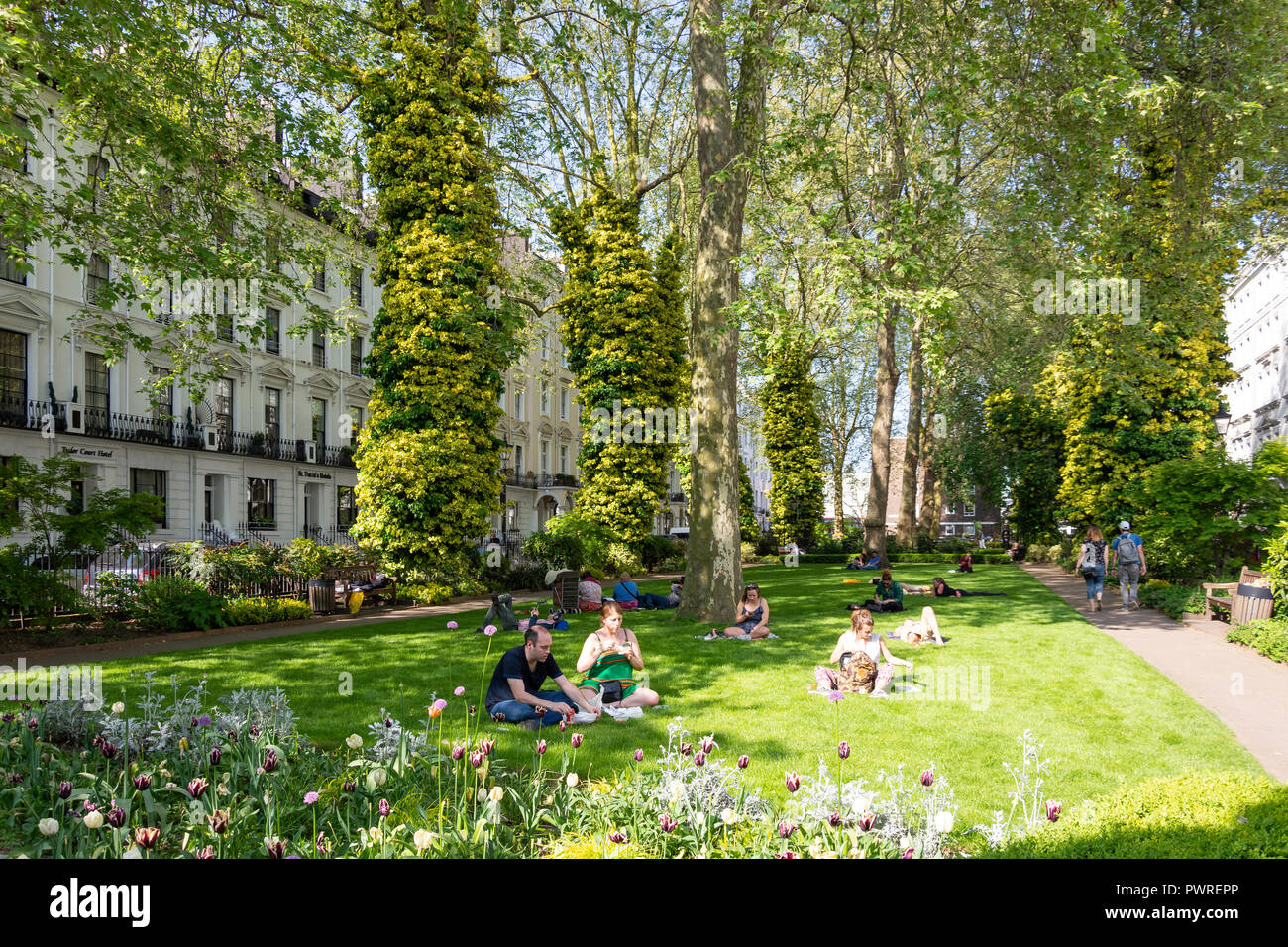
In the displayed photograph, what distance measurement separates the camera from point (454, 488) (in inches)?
755

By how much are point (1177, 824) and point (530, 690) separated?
5117mm

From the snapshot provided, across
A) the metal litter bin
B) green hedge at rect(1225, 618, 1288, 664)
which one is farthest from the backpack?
the metal litter bin

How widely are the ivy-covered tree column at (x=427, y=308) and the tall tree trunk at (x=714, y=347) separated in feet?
23.2

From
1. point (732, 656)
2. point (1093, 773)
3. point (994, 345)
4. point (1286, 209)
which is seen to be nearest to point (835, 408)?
point (994, 345)

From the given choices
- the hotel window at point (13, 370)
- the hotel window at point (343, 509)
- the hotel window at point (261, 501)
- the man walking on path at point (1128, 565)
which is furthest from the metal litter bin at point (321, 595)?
the hotel window at point (343, 509)

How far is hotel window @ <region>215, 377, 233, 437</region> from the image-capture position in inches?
1261

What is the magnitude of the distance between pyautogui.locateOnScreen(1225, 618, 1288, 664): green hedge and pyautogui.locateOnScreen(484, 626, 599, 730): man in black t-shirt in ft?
33.4

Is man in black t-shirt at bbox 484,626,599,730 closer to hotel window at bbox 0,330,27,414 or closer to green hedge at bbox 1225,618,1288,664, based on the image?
green hedge at bbox 1225,618,1288,664

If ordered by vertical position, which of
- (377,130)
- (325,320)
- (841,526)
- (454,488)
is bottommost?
(841,526)

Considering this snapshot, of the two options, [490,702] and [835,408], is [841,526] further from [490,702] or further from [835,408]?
[490,702]

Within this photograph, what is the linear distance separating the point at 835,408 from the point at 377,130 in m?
41.5

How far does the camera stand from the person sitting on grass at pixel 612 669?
755 cm

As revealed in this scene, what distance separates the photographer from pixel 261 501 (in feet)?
111

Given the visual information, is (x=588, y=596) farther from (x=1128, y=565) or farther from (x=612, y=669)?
(x=1128, y=565)
